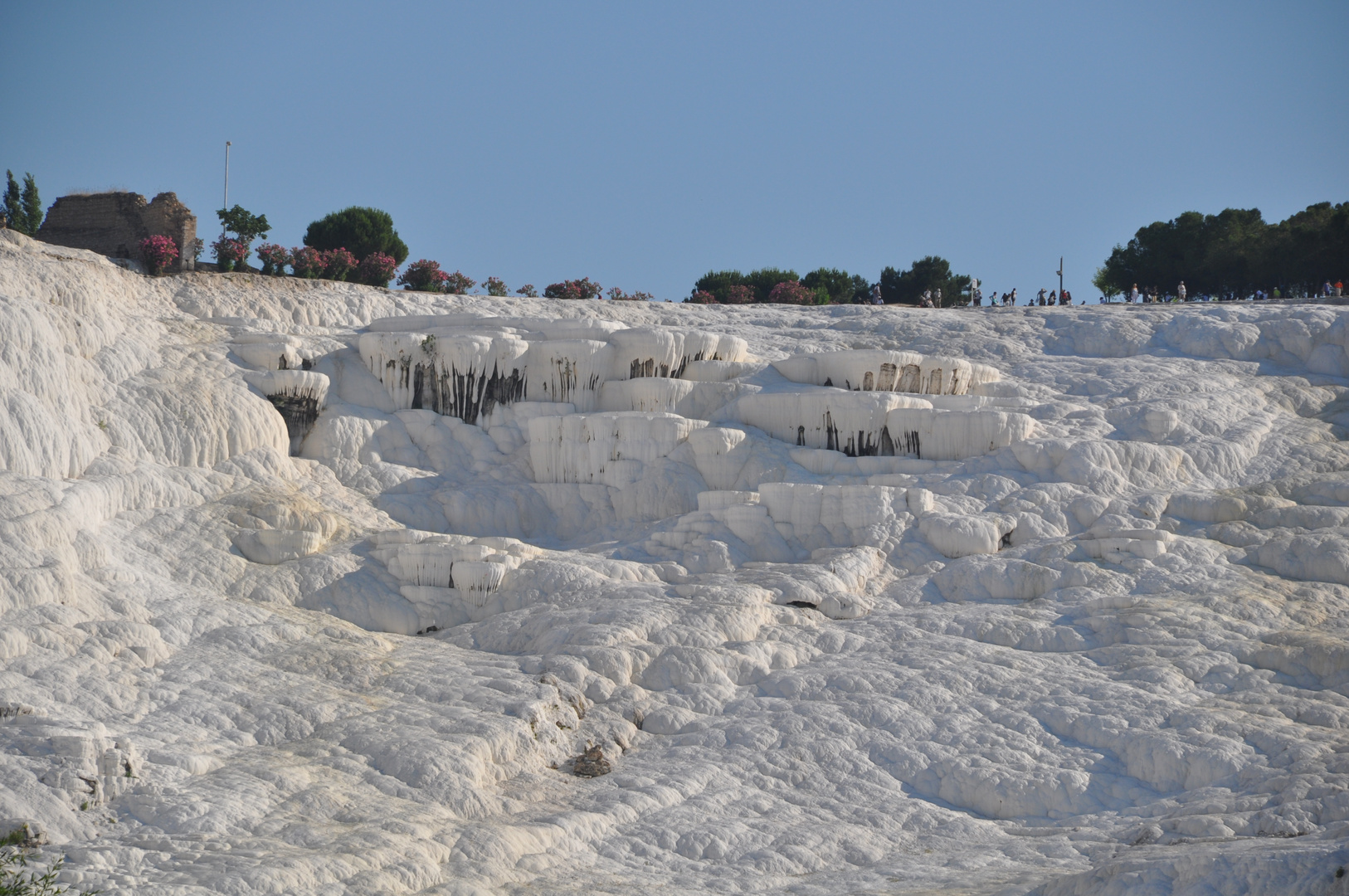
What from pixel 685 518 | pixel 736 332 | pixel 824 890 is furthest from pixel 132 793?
pixel 736 332

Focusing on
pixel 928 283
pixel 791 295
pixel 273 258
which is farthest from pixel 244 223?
pixel 928 283

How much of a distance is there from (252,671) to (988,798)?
11092 millimetres

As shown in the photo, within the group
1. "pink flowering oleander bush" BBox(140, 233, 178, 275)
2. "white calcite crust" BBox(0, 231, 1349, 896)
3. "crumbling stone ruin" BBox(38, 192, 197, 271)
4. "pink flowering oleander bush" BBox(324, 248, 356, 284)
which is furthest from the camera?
"pink flowering oleander bush" BBox(324, 248, 356, 284)

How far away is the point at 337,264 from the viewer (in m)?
40.5

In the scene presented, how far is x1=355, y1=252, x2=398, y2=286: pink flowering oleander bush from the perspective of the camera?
40.9m

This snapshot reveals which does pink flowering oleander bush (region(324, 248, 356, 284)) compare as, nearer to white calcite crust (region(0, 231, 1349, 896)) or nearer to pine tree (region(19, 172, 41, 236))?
white calcite crust (region(0, 231, 1349, 896))

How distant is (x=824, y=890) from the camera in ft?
50.0

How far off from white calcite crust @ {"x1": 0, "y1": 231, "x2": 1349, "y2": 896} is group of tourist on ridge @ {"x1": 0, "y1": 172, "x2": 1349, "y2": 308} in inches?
117

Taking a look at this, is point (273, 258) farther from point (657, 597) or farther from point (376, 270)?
point (657, 597)

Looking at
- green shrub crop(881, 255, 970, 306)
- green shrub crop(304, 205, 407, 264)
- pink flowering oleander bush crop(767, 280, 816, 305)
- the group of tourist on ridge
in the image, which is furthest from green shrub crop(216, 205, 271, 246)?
green shrub crop(881, 255, 970, 306)

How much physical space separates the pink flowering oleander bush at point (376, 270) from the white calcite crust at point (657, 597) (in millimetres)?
3944

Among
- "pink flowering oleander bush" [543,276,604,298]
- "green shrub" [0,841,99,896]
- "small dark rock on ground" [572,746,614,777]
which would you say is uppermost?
"pink flowering oleander bush" [543,276,604,298]

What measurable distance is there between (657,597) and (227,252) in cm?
2016

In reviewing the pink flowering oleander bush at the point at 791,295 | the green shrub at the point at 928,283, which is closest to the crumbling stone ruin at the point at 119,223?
the pink flowering oleander bush at the point at 791,295
